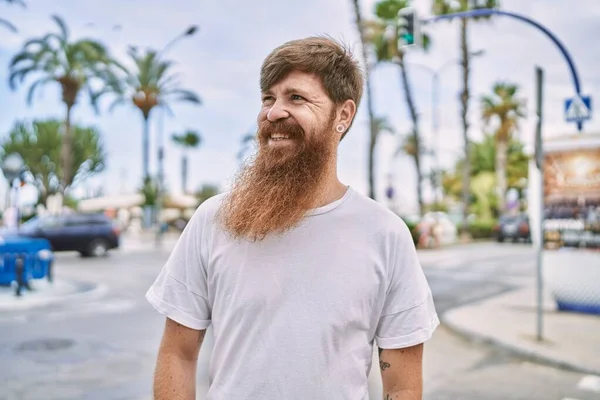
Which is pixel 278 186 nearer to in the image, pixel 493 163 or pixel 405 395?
pixel 405 395

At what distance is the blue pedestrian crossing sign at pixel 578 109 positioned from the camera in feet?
33.6

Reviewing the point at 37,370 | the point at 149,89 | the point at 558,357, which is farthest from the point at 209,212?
the point at 149,89

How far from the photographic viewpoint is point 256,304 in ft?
5.15

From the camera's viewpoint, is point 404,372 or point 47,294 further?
point 47,294

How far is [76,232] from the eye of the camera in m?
21.6

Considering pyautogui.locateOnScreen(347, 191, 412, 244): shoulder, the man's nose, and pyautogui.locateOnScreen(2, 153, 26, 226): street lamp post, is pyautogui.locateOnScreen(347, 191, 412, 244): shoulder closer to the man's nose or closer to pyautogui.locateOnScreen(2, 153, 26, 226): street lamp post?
the man's nose

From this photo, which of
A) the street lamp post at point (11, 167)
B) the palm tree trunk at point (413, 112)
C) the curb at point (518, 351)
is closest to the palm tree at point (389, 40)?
the palm tree trunk at point (413, 112)

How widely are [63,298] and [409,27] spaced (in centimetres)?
910

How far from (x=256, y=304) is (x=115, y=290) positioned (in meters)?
11.8

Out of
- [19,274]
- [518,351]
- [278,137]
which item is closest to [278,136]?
[278,137]

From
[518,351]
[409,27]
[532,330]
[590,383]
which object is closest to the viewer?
[590,383]

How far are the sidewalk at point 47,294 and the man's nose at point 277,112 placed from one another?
980 cm

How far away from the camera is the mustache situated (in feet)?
5.51

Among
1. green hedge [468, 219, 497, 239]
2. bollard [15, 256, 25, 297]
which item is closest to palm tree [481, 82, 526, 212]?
green hedge [468, 219, 497, 239]
